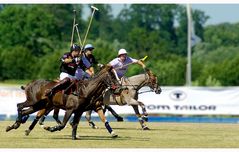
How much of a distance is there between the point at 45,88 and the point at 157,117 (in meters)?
16.9

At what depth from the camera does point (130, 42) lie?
125250 mm

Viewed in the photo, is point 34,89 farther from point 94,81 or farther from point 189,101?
point 189,101

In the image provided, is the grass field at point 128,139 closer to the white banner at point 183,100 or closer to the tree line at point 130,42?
the white banner at point 183,100

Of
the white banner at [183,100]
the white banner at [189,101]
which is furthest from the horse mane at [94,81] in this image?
the white banner at [189,101]

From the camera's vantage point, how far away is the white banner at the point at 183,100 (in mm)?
41812

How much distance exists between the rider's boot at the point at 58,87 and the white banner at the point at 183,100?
16.8 m

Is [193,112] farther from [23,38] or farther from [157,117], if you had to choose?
[23,38]

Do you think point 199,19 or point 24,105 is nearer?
point 24,105

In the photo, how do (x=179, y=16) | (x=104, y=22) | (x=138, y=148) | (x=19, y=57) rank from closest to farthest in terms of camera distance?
(x=138, y=148) → (x=19, y=57) → (x=179, y=16) → (x=104, y=22)

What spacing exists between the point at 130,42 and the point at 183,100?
8326cm

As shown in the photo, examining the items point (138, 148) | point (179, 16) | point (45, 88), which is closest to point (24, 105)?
point (45, 88)

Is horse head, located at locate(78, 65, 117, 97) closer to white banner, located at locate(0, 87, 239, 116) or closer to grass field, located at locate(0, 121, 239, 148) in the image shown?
grass field, located at locate(0, 121, 239, 148)

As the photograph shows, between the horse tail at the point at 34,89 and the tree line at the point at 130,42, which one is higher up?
the tree line at the point at 130,42

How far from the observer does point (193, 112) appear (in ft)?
139
